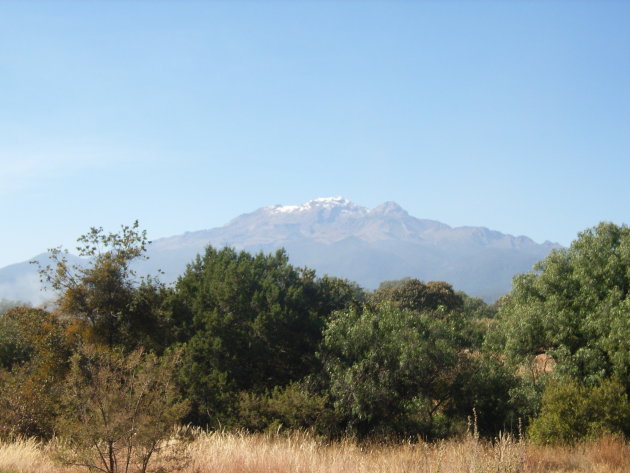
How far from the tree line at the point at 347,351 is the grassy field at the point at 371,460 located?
214 cm

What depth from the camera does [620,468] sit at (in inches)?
481

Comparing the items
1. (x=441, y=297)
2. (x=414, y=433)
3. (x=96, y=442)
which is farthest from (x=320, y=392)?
(x=441, y=297)

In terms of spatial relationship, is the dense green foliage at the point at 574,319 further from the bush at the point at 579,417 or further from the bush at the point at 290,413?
the bush at the point at 290,413

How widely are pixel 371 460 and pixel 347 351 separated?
834 cm

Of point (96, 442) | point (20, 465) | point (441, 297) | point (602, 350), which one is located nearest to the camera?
point (96, 442)

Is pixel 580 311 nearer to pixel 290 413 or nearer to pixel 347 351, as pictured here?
pixel 347 351

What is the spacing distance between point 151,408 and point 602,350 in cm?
1432

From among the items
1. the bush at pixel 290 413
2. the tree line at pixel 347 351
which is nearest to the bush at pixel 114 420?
the tree line at pixel 347 351

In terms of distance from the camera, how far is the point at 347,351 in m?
20.8

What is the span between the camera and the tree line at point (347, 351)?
1769cm

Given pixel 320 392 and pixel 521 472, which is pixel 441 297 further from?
pixel 521 472

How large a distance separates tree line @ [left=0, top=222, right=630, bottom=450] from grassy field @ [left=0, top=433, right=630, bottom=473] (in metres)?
2.14

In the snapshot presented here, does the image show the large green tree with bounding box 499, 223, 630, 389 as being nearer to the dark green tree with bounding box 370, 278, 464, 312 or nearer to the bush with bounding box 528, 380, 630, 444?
the bush with bounding box 528, 380, 630, 444

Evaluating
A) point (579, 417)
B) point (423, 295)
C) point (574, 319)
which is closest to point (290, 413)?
point (579, 417)
